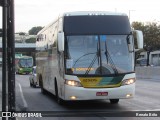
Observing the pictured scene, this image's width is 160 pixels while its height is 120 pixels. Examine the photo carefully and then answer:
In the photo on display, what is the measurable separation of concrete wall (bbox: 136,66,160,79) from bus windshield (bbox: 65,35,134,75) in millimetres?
28563

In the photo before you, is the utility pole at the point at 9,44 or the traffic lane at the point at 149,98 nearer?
the utility pole at the point at 9,44

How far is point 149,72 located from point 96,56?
3176cm

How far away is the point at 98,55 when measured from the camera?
43.1 ft

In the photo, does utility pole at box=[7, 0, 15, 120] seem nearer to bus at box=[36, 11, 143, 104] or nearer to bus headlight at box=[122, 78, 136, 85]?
bus at box=[36, 11, 143, 104]

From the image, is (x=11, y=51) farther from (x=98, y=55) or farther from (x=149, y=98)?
(x=149, y=98)

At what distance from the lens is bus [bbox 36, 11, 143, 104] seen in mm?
12836

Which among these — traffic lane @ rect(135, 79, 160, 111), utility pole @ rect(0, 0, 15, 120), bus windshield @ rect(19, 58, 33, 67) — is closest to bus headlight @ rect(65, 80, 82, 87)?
traffic lane @ rect(135, 79, 160, 111)

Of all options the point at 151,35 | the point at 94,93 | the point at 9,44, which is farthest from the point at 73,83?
the point at 151,35

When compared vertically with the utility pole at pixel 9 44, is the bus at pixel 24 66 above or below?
below

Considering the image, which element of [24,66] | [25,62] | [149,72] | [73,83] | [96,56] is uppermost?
[96,56]

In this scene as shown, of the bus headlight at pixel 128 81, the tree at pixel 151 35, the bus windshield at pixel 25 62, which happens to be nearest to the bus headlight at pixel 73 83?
the bus headlight at pixel 128 81

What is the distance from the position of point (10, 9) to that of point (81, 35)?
8.83 meters

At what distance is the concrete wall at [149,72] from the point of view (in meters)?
42.3

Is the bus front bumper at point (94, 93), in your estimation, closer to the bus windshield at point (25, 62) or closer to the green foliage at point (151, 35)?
the bus windshield at point (25, 62)
